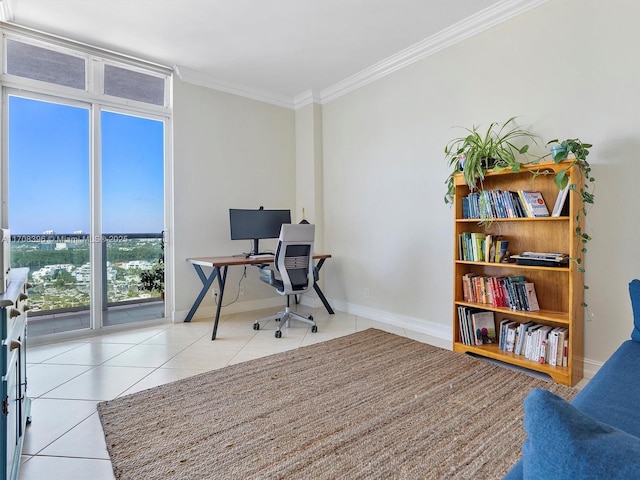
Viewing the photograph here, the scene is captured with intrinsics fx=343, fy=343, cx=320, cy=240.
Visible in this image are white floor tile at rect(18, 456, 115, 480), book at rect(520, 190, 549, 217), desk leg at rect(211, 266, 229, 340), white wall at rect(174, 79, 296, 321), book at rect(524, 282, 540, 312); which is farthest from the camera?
white wall at rect(174, 79, 296, 321)

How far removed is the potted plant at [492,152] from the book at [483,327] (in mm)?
997

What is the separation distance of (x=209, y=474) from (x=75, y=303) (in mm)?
2653

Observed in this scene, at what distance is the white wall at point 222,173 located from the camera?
376 centimetres

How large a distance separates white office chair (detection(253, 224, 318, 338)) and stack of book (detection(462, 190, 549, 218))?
59.2 inches

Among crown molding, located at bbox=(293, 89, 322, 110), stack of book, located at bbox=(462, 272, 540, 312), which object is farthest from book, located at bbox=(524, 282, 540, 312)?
crown molding, located at bbox=(293, 89, 322, 110)

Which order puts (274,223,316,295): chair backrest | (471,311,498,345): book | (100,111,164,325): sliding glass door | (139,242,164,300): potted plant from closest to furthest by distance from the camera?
1. (471,311,498,345): book
2. (274,223,316,295): chair backrest
3. (100,111,164,325): sliding glass door
4. (139,242,164,300): potted plant

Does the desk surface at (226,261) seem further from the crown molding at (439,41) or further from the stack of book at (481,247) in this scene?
the crown molding at (439,41)

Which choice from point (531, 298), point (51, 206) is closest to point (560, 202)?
point (531, 298)

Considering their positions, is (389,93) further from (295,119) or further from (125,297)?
(125,297)

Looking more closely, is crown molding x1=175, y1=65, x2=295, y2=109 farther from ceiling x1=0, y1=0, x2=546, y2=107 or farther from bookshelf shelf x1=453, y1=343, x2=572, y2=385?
bookshelf shelf x1=453, y1=343, x2=572, y2=385

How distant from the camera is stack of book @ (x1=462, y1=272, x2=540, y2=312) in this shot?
96.0 inches

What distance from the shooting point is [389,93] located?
3.64 meters

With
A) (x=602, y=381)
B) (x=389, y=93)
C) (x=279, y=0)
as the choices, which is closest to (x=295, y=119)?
(x=389, y=93)

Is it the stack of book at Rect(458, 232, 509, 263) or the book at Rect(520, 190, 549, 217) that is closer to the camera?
the book at Rect(520, 190, 549, 217)
